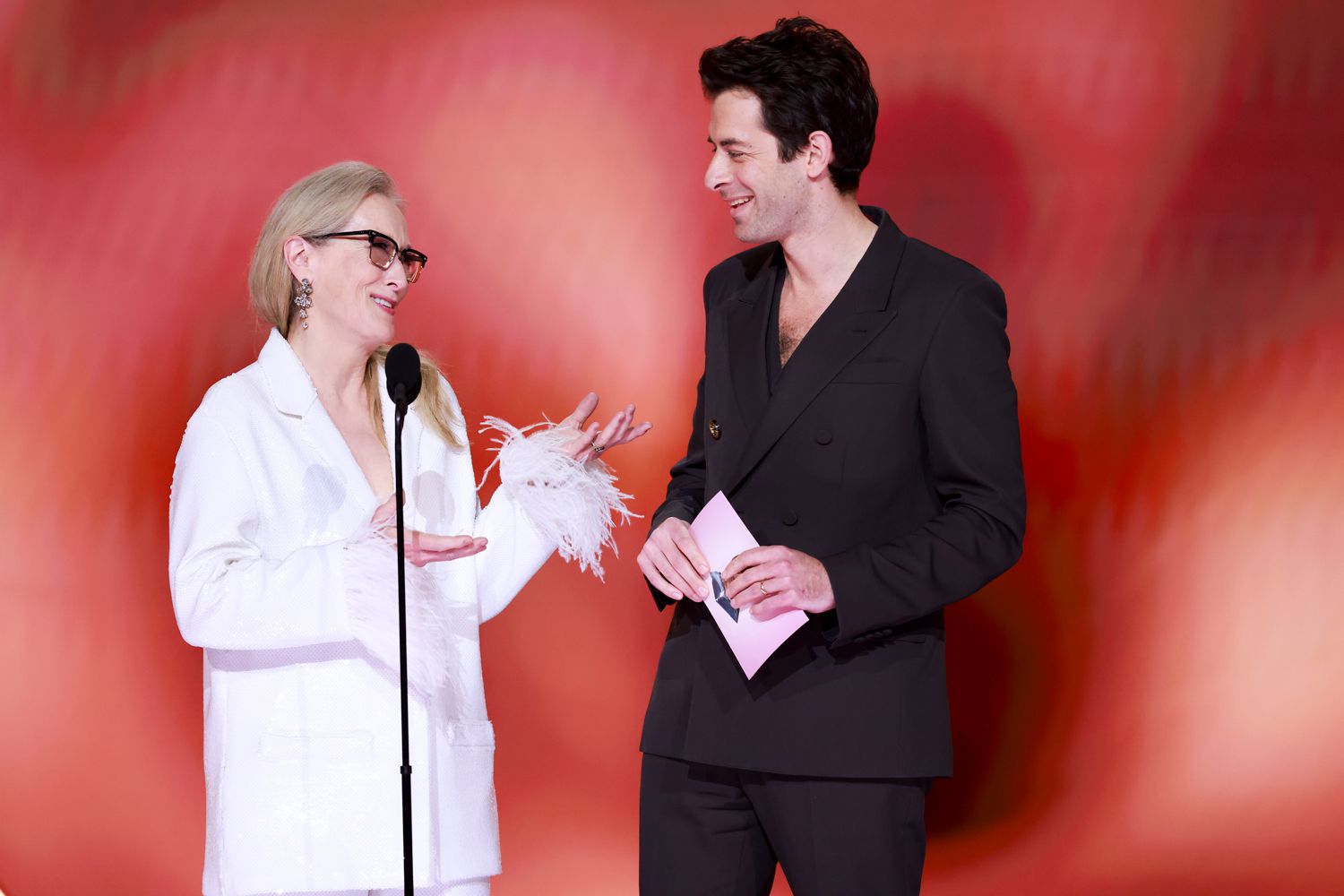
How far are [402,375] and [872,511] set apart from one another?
782 millimetres

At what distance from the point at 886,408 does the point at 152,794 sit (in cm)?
266

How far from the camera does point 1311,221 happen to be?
335cm

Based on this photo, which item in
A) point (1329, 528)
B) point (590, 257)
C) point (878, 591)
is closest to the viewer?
point (878, 591)

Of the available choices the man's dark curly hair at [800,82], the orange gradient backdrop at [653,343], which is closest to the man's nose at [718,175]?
the man's dark curly hair at [800,82]

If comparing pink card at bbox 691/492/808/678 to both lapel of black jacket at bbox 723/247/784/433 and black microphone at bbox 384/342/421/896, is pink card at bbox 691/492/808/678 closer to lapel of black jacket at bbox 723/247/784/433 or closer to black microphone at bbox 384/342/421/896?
lapel of black jacket at bbox 723/247/784/433

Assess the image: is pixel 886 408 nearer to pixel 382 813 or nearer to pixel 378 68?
pixel 382 813

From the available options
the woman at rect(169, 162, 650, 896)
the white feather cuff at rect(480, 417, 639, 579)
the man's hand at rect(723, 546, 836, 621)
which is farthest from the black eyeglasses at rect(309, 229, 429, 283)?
the man's hand at rect(723, 546, 836, 621)

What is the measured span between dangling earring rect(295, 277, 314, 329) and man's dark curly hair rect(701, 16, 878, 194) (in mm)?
847

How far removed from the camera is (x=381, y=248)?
2510 mm

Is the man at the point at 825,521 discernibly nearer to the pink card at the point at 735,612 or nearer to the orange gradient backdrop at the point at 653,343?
the pink card at the point at 735,612

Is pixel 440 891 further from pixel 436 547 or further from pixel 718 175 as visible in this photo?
pixel 718 175

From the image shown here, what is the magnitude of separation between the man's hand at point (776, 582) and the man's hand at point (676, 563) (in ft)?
0.25

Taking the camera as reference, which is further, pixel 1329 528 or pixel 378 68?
pixel 378 68

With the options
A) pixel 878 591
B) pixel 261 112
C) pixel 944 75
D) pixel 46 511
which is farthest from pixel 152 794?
pixel 944 75
